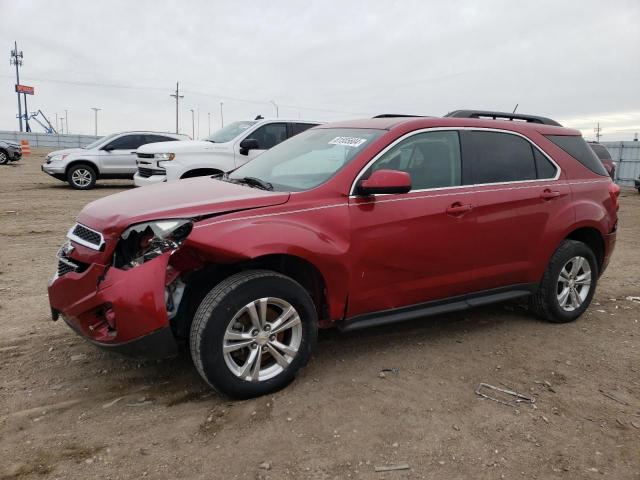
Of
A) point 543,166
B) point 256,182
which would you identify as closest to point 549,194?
point 543,166

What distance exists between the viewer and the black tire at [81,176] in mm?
14672

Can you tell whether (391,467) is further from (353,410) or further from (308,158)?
(308,158)

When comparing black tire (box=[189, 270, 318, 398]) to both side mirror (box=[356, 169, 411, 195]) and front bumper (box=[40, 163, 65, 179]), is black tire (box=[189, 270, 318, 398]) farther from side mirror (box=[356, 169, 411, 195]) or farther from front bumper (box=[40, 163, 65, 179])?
front bumper (box=[40, 163, 65, 179])

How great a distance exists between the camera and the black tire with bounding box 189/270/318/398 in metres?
3.02

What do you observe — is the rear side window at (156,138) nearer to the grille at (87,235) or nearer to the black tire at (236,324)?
the grille at (87,235)

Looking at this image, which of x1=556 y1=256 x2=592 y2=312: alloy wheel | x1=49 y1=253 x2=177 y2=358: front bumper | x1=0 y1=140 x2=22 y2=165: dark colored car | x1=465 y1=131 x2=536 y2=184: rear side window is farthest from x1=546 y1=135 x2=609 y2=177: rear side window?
x1=0 y1=140 x2=22 y2=165: dark colored car

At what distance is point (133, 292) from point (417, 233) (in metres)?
1.93

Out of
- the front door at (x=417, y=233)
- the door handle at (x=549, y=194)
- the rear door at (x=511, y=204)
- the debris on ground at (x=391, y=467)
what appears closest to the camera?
the debris on ground at (x=391, y=467)

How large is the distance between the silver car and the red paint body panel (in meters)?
11.6

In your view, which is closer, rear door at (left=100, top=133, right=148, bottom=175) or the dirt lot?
the dirt lot

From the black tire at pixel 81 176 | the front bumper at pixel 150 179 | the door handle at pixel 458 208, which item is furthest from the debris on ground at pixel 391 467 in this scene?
the black tire at pixel 81 176

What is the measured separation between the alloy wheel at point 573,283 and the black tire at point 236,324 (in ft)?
8.50

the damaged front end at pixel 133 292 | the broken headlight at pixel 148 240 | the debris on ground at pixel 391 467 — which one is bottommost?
the debris on ground at pixel 391 467

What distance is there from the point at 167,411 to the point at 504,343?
8.82 ft
